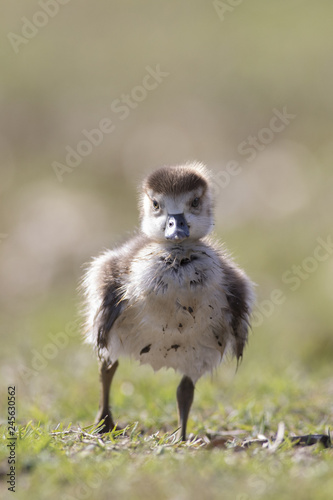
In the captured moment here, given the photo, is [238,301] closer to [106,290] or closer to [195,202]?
[195,202]

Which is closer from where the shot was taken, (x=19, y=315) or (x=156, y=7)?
(x=19, y=315)

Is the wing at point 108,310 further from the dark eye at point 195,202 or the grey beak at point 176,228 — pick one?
the dark eye at point 195,202

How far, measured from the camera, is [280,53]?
55.0 feet

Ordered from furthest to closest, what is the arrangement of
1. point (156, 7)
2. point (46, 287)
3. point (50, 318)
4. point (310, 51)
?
point (156, 7)
point (310, 51)
point (46, 287)
point (50, 318)

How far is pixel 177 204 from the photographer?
536cm

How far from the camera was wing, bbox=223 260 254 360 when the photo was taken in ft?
17.1

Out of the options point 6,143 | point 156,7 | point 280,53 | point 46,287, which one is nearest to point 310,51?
point 280,53

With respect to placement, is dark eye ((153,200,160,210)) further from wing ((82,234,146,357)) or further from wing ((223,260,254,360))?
wing ((223,260,254,360))

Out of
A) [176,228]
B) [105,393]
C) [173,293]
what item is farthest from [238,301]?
[105,393]

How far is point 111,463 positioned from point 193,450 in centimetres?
70

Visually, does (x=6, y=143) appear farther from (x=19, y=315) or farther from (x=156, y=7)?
(x=156, y=7)

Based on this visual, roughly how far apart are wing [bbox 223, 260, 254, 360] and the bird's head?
1.17 feet

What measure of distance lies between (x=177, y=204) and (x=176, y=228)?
287 mm

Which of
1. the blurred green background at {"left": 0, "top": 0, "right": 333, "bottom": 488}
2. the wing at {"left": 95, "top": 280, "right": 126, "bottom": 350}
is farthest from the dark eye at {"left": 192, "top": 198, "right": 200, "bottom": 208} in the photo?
the blurred green background at {"left": 0, "top": 0, "right": 333, "bottom": 488}
